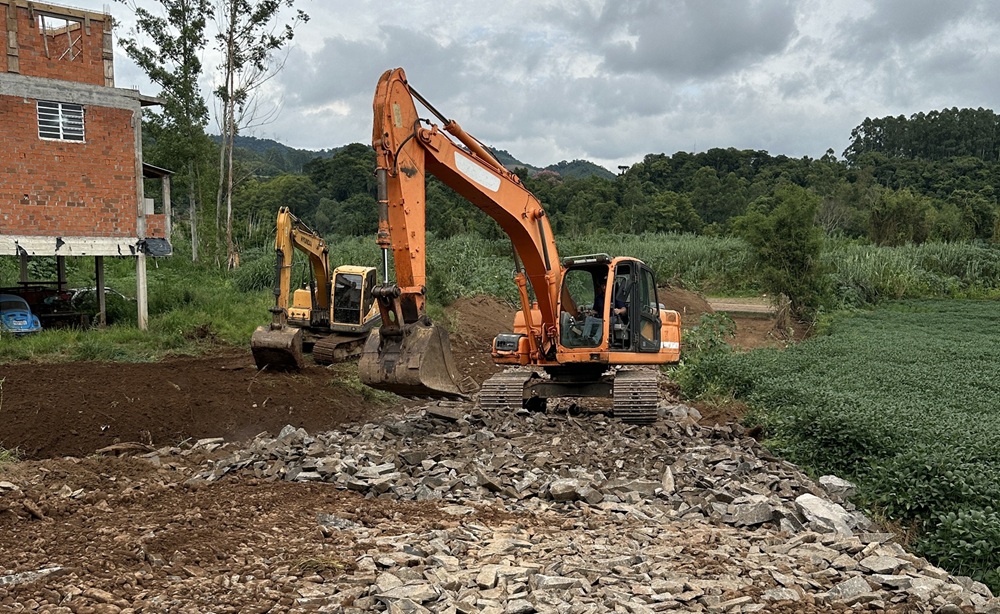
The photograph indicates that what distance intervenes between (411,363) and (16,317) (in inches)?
472

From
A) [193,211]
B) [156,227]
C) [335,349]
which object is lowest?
[335,349]

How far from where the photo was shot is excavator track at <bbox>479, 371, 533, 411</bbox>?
10.4 metres

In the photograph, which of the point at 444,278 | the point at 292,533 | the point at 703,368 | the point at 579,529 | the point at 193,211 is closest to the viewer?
the point at 292,533

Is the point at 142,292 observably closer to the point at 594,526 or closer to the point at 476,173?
the point at 476,173

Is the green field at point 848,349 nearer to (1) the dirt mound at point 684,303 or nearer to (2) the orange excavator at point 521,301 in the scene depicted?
(2) the orange excavator at point 521,301

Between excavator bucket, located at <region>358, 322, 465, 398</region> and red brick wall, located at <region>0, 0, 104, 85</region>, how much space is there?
41.8 ft

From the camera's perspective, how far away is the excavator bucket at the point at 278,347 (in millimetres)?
13273

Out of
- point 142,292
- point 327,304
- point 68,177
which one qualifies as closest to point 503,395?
point 327,304

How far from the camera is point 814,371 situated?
1343 centimetres

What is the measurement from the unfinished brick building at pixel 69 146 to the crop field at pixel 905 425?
13.0 m

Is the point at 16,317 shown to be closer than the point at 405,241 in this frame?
No

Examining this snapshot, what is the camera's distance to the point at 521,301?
1035 cm

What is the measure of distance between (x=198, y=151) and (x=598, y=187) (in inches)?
1147

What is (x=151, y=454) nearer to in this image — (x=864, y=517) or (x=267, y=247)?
(x=864, y=517)
